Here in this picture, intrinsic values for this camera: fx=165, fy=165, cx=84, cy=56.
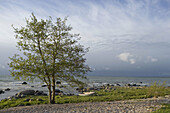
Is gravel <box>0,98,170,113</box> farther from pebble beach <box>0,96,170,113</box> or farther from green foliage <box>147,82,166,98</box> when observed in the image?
green foliage <box>147,82,166,98</box>

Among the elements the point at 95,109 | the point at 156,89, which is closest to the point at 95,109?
the point at 95,109

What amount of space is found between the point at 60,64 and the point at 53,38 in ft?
9.79

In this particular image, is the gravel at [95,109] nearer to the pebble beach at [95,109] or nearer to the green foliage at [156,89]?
the pebble beach at [95,109]

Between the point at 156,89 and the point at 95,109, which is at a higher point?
the point at 156,89

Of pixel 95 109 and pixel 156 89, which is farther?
pixel 156 89

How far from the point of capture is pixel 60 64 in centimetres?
1783

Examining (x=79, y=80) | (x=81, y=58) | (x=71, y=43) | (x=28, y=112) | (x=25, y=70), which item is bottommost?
(x=28, y=112)

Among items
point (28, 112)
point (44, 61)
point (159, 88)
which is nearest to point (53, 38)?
point (44, 61)

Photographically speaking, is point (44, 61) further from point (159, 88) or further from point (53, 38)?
point (159, 88)

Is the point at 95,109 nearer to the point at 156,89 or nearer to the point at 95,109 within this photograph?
the point at 95,109

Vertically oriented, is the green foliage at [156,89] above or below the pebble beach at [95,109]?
above

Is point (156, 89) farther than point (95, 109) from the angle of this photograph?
Yes

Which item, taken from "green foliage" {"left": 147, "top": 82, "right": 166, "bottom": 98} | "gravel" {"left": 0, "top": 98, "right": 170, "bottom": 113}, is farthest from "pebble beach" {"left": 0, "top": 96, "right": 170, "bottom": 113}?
"green foliage" {"left": 147, "top": 82, "right": 166, "bottom": 98}

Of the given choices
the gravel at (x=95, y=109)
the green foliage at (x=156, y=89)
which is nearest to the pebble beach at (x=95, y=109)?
the gravel at (x=95, y=109)
